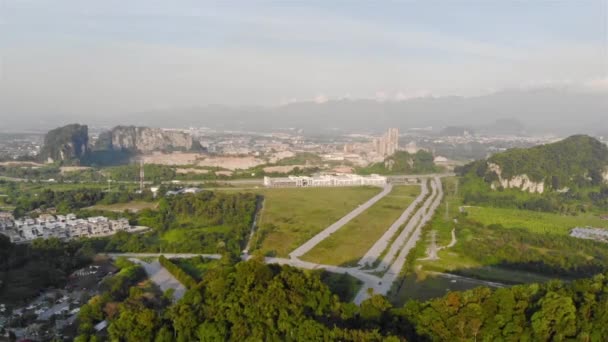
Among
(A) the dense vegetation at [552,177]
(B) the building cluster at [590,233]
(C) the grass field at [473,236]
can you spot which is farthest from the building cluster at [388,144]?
(B) the building cluster at [590,233]

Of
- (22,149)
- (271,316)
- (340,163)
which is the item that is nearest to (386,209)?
(271,316)

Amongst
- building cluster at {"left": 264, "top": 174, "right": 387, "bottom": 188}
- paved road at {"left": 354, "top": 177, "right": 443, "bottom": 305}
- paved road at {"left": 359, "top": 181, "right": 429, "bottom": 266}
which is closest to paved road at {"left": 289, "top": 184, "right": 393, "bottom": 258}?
paved road at {"left": 359, "top": 181, "right": 429, "bottom": 266}

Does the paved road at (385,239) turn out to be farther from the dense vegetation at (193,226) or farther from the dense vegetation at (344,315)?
the dense vegetation at (344,315)

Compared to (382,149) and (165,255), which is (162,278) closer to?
(165,255)

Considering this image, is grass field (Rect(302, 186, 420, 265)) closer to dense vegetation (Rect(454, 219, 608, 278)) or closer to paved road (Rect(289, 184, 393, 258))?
paved road (Rect(289, 184, 393, 258))

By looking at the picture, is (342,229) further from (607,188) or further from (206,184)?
(607,188)

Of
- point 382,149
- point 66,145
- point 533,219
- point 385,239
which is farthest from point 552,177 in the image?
point 66,145
